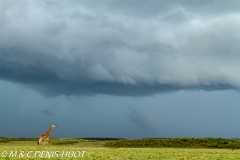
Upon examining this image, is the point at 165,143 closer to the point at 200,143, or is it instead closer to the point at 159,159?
the point at 200,143

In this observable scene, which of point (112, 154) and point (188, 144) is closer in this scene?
point (112, 154)

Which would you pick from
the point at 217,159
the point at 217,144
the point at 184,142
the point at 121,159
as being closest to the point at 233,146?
the point at 217,144

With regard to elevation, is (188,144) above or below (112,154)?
above

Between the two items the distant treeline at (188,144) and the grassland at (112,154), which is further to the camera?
the distant treeline at (188,144)

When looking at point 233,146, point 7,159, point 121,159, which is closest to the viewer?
point 7,159

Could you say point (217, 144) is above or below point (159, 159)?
above

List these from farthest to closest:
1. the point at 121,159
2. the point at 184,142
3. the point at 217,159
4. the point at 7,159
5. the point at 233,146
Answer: the point at 184,142 < the point at 233,146 < the point at 217,159 < the point at 121,159 < the point at 7,159

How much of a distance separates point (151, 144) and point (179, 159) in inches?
2565

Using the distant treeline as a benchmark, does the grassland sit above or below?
below

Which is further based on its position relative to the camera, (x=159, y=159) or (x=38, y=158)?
(x=159, y=159)

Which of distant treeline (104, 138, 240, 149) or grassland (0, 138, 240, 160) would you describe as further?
distant treeline (104, 138, 240, 149)

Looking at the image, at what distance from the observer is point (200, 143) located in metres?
101

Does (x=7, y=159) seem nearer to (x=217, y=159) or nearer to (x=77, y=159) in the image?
(x=77, y=159)

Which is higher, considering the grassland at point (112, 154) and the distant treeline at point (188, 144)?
the distant treeline at point (188, 144)
